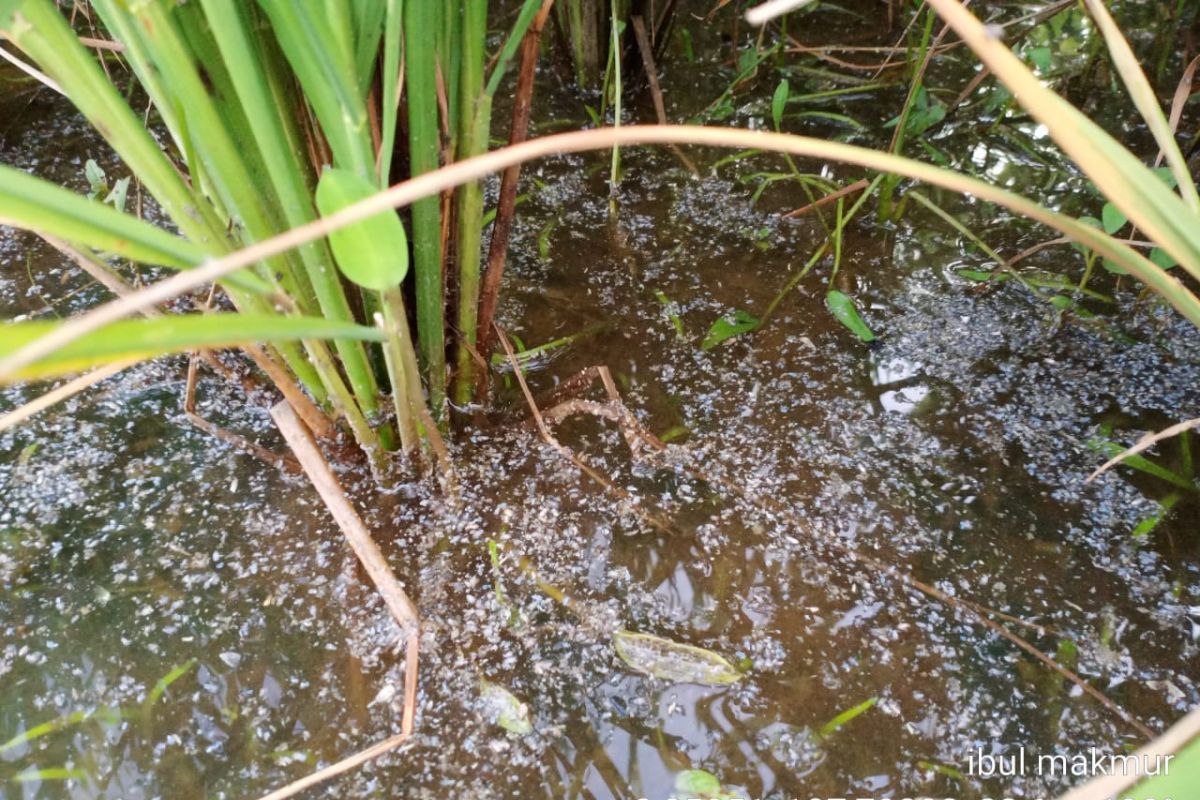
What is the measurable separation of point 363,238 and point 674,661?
459 millimetres

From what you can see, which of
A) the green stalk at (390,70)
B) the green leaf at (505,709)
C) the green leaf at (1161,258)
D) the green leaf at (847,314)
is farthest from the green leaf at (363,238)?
the green leaf at (1161,258)

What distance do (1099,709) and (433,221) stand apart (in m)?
0.72

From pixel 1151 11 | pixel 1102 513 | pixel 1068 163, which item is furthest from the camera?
pixel 1151 11

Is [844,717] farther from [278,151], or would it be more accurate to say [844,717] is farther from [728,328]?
[278,151]

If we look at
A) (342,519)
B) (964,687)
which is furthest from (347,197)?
(964,687)

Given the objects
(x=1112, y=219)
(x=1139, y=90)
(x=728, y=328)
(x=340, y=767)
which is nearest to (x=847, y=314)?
(x=728, y=328)

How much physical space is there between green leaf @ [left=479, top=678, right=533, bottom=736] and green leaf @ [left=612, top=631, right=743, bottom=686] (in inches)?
4.0

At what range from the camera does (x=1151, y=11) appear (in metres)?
1.63

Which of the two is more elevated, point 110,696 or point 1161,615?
point 110,696

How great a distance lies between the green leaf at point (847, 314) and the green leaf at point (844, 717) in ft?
1.53

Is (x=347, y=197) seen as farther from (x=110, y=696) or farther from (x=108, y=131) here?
(x=110, y=696)

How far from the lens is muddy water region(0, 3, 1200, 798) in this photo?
0.66m

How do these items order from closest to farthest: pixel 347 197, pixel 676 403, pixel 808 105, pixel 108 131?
1. pixel 347 197
2. pixel 108 131
3. pixel 676 403
4. pixel 808 105

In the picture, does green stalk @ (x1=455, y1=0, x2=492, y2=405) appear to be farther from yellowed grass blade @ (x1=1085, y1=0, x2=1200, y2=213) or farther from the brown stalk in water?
yellowed grass blade @ (x1=1085, y1=0, x2=1200, y2=213)
